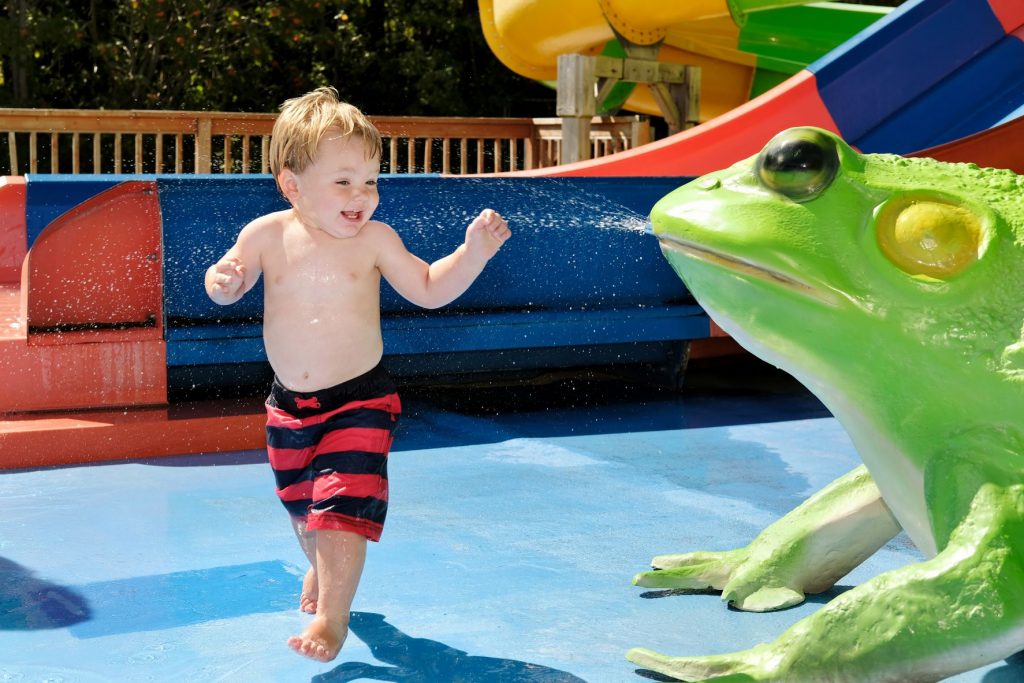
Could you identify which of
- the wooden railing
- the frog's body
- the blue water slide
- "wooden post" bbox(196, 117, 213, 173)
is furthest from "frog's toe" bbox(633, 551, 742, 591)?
"wooden post" bbox(196, 117, 213, 173)

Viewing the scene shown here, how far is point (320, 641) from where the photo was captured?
2102 mm

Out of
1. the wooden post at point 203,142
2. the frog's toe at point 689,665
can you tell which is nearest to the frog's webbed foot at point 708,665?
the frog's toe at point 689,665

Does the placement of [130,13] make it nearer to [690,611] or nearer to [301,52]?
[301,52]

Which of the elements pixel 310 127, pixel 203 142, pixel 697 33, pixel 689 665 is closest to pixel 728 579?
pixel 689 665

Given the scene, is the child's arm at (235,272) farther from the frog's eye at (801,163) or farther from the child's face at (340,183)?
the frog's eye at (801,163)

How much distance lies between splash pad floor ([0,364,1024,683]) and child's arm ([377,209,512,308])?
0.65 meters

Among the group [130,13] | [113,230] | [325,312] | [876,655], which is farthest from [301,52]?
[876,655]

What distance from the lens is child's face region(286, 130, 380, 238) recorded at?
231 cm

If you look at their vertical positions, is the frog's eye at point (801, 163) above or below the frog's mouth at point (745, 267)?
above

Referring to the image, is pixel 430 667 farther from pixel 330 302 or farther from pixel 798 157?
pixel 798 157

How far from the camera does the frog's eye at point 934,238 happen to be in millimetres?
1898

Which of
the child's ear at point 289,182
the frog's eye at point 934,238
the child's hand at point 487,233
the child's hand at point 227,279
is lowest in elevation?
the child's hand at point 227,279

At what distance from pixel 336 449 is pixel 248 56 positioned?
425 inches

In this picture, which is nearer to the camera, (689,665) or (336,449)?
(689,665)
